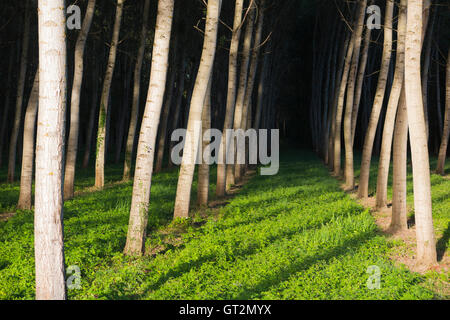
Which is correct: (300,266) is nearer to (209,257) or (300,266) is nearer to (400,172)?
(209,257)

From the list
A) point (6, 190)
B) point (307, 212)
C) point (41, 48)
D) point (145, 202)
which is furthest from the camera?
point (6, 190)

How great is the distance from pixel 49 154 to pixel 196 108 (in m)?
6.05

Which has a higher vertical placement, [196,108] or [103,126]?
[196,108]

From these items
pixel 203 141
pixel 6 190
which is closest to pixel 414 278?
pixel 203 141

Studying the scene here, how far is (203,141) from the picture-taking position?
12.2 m

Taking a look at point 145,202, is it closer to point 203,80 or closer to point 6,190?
point 203,80

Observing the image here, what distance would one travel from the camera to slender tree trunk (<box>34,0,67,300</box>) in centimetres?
439

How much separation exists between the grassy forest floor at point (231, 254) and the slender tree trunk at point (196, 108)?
0.60 meters

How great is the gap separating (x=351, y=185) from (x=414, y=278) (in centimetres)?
985

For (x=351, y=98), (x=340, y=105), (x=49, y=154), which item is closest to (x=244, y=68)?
(x=351, y=98)

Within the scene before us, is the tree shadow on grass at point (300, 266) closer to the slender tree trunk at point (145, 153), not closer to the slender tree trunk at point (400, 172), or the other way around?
the slender tree trunk at point (400, 172)

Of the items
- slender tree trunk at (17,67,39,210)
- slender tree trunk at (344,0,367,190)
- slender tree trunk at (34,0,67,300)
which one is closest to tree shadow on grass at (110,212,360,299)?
slender tree trunk at (34,0,67,300)

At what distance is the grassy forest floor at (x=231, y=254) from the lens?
5.50 meters

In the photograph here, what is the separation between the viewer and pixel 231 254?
7.07 metres
